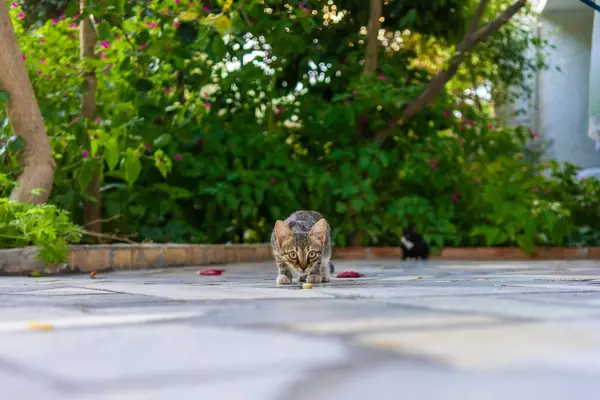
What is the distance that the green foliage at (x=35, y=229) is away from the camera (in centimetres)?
439

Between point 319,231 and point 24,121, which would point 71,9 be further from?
point 319,231

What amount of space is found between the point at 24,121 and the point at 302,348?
3998 mm

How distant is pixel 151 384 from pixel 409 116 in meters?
7.18

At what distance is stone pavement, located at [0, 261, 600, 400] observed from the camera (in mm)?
1121

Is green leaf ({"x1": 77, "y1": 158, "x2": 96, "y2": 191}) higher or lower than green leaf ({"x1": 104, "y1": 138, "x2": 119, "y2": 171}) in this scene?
lower

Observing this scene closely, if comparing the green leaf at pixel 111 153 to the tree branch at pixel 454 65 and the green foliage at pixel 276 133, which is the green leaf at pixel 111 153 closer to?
the green foliage at pixel 276 133

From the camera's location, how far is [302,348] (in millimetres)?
1473

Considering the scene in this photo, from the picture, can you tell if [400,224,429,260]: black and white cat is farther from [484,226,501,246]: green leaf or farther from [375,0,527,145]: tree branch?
[375,0,527,145]: tree branch

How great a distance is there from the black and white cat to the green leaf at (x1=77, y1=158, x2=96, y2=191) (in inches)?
126

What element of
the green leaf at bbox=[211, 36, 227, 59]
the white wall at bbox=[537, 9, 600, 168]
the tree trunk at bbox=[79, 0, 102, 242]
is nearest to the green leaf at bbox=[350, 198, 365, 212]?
the green leaf at bbox=[211, 36, 227, 59]

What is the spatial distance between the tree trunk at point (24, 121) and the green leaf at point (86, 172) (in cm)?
35

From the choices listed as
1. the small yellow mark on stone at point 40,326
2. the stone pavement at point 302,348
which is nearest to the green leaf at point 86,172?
the stone pavement at point 302,348

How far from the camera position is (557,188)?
343 inches

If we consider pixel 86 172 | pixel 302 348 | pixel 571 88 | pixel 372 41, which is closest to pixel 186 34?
pixel 86 172
